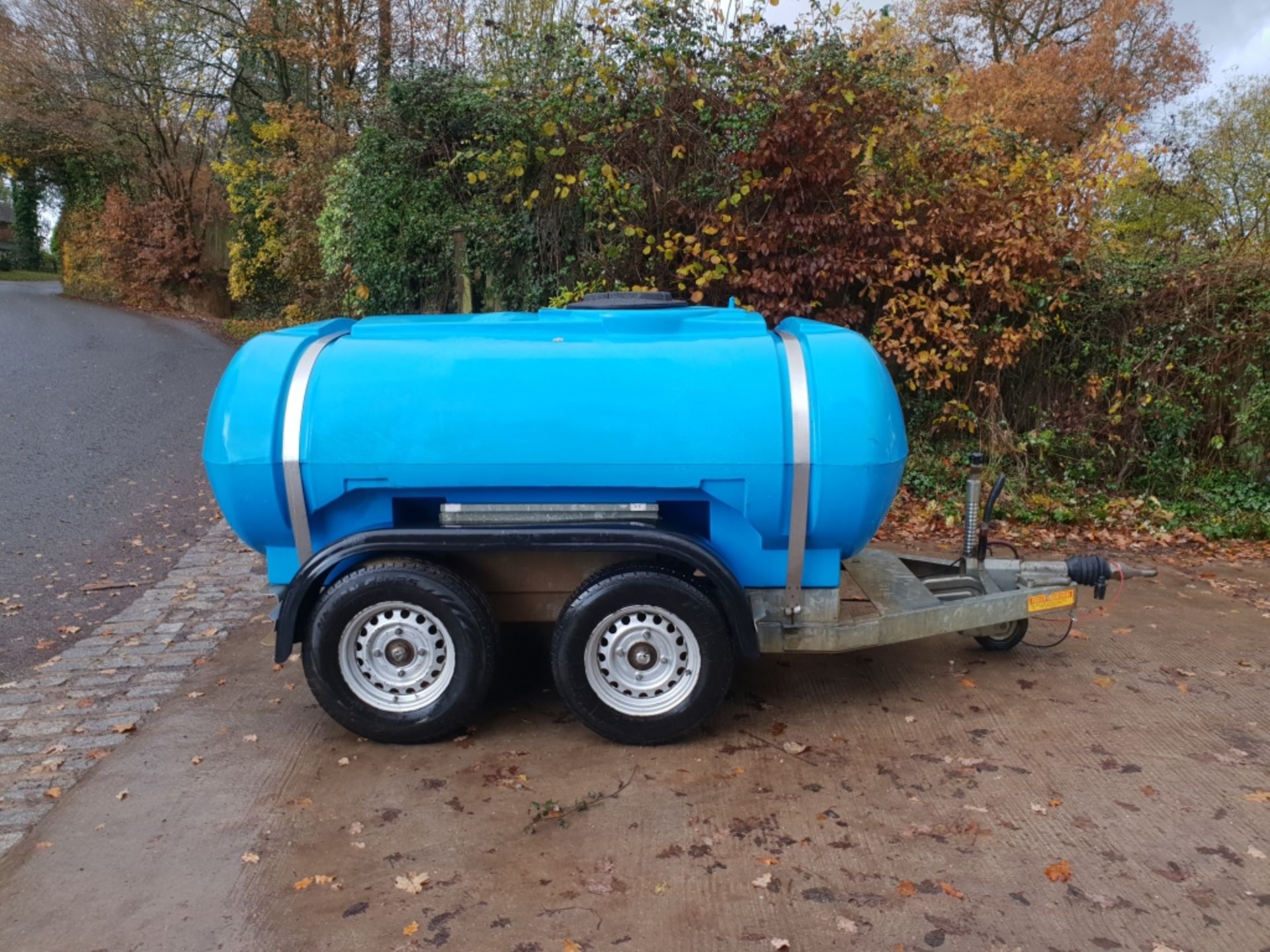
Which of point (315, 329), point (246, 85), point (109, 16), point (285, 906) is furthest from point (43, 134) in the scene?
point (285, 906)

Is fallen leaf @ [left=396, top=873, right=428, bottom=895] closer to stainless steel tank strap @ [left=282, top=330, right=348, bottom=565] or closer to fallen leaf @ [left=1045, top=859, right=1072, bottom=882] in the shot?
stainless steel tank strap @ [left=282, top=330, right=348, bottom=565]

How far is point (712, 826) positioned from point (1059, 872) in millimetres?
1179

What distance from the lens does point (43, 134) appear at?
97.9ft

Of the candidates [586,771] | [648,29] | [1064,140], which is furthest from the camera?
[1064,140]

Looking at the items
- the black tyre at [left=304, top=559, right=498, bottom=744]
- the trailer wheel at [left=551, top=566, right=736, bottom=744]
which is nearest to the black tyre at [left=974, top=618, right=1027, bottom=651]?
the trailer wheel at [left=551, top=566, right=736, bottom=744]

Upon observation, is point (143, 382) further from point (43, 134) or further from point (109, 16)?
point (43, 134)

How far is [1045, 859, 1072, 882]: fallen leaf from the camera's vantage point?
3369mm

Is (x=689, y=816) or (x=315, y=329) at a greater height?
(x=315, y=329)

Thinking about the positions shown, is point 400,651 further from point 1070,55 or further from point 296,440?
point 1070,55

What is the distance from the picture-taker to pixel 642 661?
4.36 metres

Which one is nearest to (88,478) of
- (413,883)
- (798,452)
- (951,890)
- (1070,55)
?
(413,883)

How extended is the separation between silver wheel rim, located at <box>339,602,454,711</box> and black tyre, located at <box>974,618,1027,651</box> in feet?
9.55

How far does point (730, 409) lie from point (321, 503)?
70.0 inches

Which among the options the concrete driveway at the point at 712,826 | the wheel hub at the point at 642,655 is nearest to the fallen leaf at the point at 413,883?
the concrete driveway at the point at 712,826
